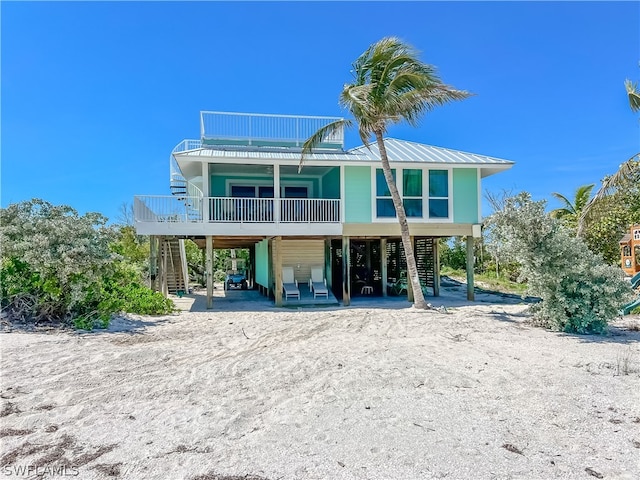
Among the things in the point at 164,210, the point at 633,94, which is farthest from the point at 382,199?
the point at 633,94

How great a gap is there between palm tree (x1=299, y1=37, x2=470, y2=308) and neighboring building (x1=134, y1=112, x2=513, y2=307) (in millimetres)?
2534

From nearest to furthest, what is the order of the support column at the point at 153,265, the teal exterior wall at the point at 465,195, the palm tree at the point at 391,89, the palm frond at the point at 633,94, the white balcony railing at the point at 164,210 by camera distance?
the palm tree at the point at 391,89, the palm frond at the point at 633,94, the white balcony railing at the point at 164,210, the support column at the point at 153,265, the teal exterior wall at the point at 465,195

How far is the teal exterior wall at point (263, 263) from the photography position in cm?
1652

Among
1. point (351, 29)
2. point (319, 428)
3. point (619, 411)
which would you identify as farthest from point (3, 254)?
point (619, 411)

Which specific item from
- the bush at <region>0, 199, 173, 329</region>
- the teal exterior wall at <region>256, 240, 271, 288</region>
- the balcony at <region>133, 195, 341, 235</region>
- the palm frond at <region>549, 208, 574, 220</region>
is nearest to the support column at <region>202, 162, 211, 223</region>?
the balcony at <region>133, 195, 341, 235</region>

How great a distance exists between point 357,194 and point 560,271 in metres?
7.04

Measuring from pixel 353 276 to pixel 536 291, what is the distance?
10465 mm

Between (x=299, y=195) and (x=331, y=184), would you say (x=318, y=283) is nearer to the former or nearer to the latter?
(x=331, y=184)

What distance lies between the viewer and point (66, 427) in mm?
3838

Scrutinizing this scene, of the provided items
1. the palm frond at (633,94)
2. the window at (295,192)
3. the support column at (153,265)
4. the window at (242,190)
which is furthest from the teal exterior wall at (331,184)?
the palm frond at (633,94)

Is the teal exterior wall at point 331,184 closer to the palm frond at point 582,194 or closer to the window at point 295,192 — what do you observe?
the window at point 295,192

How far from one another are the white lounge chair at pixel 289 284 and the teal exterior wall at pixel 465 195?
6.11 metres

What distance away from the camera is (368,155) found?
47.4ft

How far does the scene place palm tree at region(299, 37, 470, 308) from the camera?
10695 millimetres
